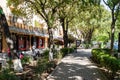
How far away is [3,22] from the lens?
12086 millimetres

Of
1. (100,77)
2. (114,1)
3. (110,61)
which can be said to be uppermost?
(114,1)

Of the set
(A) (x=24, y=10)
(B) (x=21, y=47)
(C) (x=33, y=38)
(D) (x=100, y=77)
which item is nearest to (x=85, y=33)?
(C) (x=33, y=38)

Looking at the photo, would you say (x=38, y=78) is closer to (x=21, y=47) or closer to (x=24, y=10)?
(x=24, y=10)

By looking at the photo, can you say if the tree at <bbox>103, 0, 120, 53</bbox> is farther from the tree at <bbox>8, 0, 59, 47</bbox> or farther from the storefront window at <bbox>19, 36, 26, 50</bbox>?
the storefront window at <bbox>19, 36, 26, 50</bbox>

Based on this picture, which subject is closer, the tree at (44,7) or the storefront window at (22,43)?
the tree at (44,7)

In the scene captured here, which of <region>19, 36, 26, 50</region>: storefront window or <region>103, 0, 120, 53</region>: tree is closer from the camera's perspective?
<region>103, 0, 120, 53</region>: tree

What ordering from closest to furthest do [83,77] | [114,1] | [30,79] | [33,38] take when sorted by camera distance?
[30,79], [83,77], [114,1], [33,38]

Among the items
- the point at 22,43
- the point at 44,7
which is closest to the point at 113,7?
the point at 44,7

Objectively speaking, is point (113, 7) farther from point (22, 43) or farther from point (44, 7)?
point (22, 43)

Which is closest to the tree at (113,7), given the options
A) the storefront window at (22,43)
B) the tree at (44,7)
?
the tree at (44,7)

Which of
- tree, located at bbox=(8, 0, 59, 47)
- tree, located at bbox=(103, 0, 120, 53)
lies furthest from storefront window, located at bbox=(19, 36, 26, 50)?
tree, located at bbox=(103, 0, 120, 53)

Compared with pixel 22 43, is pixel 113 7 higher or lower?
higher

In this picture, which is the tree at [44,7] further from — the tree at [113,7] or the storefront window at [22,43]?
the storefront window at [22,43]

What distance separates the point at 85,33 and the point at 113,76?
5705 cm
